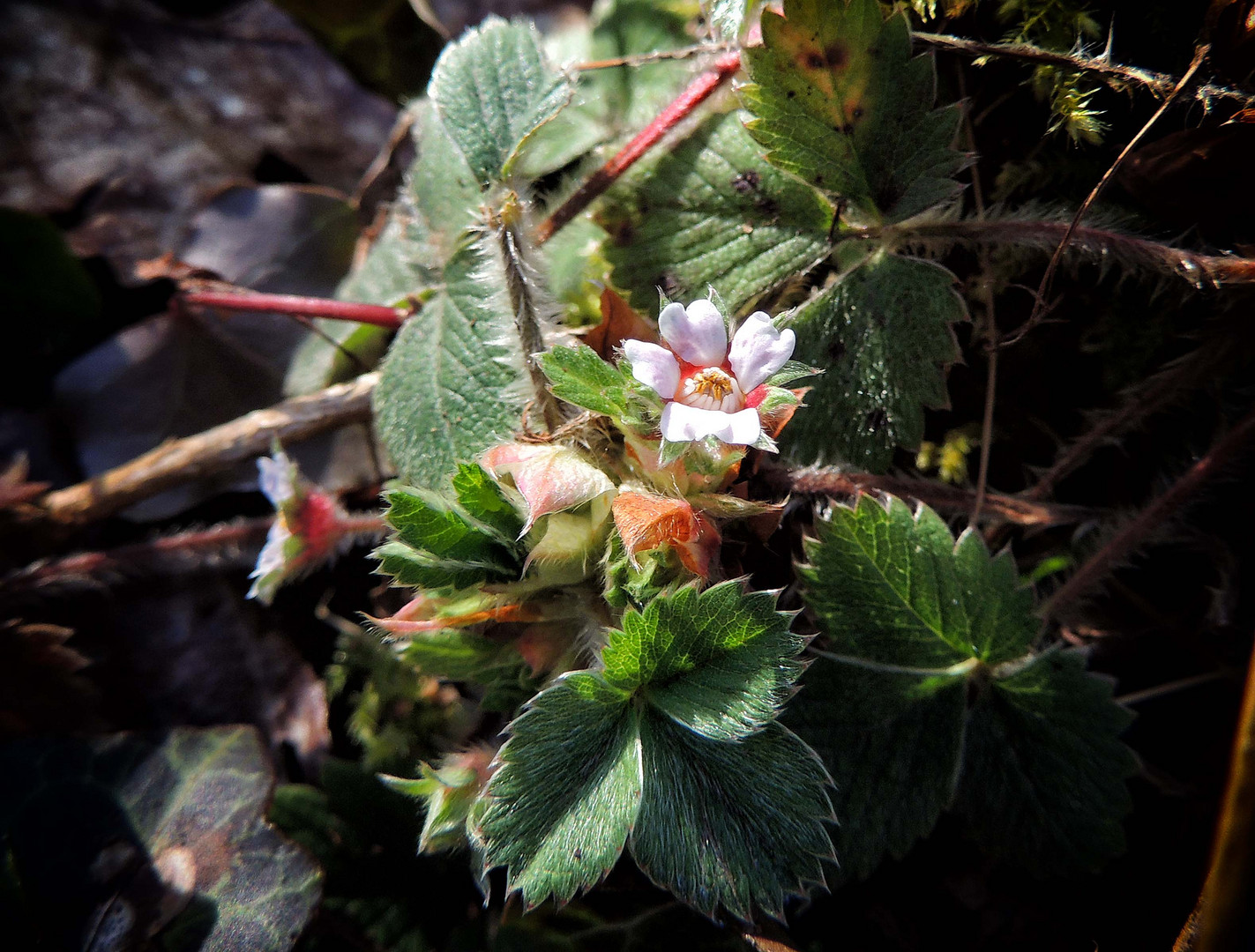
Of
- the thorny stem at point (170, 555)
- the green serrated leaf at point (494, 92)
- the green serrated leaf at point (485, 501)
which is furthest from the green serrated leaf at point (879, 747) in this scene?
the thorny stem at point (170, 555)

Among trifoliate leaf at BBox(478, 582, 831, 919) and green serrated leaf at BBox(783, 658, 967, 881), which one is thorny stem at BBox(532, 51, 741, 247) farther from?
green serrated leaf at BBox(783, 658, 967, 881)

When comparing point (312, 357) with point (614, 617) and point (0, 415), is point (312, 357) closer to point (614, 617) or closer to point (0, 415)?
point (0, 415)

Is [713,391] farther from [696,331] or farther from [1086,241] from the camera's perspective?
[1086,241]

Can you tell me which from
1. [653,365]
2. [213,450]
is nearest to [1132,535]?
[653,365]

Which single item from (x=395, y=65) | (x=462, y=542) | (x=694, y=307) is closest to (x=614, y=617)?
(x=462, y=542)

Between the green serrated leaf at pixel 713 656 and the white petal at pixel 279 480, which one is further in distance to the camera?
the white petal at pixel 279 480

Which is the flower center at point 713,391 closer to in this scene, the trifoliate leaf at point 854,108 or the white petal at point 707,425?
the white petal at point 707,425
